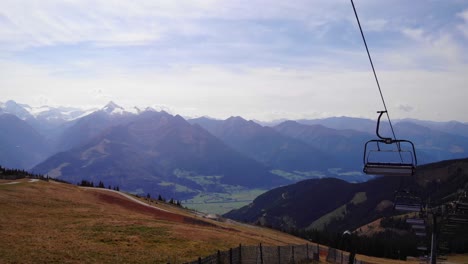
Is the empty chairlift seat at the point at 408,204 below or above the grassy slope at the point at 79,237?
above

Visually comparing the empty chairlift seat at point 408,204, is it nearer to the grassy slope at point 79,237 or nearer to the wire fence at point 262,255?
the wire fence at point 262,255

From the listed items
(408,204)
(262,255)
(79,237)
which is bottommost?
(79,237)

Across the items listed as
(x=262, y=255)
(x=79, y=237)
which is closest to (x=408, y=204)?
(x=262, y=255)

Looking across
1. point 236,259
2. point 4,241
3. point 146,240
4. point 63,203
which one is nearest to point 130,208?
point 63,203

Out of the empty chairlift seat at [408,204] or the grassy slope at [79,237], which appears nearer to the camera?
the empty chairlift seat at [408,204]

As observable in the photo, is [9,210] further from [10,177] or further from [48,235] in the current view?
[10,177]

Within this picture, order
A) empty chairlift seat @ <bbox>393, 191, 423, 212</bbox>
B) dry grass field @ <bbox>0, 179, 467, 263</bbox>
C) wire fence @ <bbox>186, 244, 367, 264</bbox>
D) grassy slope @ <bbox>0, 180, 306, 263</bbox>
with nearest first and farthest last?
wire fence @ <bbox>186, 244, 367, 264</bbox> < empty chairlift seat @ <bbox>393, 191, 423, 212</bbox> < dry grass field @ <bbox>0, 179, 467, 263</bbox> < grassy slope @ <bbox>0, 180, 306, 263</bbox>

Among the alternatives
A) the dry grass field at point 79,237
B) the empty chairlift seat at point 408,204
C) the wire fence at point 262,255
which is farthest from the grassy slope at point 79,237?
the empty chairlift seat at point 408,204

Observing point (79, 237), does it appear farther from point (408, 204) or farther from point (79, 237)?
point (408, 204)

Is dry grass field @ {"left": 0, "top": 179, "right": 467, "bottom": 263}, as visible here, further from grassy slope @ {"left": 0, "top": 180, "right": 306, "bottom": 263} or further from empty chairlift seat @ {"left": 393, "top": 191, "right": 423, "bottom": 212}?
empty chairlift seat @ {"left": 393, "top": 191, "right": 423, "bottom": 212}

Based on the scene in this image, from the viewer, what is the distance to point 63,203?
281 ft

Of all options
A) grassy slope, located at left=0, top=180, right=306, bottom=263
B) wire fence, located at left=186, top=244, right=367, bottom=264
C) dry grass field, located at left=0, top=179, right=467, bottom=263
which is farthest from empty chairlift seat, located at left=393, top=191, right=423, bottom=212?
grassy slope, located at left=0, top=180, right=306, bottom=263

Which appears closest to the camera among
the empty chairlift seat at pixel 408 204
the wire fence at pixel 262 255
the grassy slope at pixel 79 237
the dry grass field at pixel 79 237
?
the wire fence at pixel 262 255

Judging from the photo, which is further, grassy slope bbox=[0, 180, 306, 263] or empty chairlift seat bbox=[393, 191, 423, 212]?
grassy slope bbox=[0, 180, 306, 263]
